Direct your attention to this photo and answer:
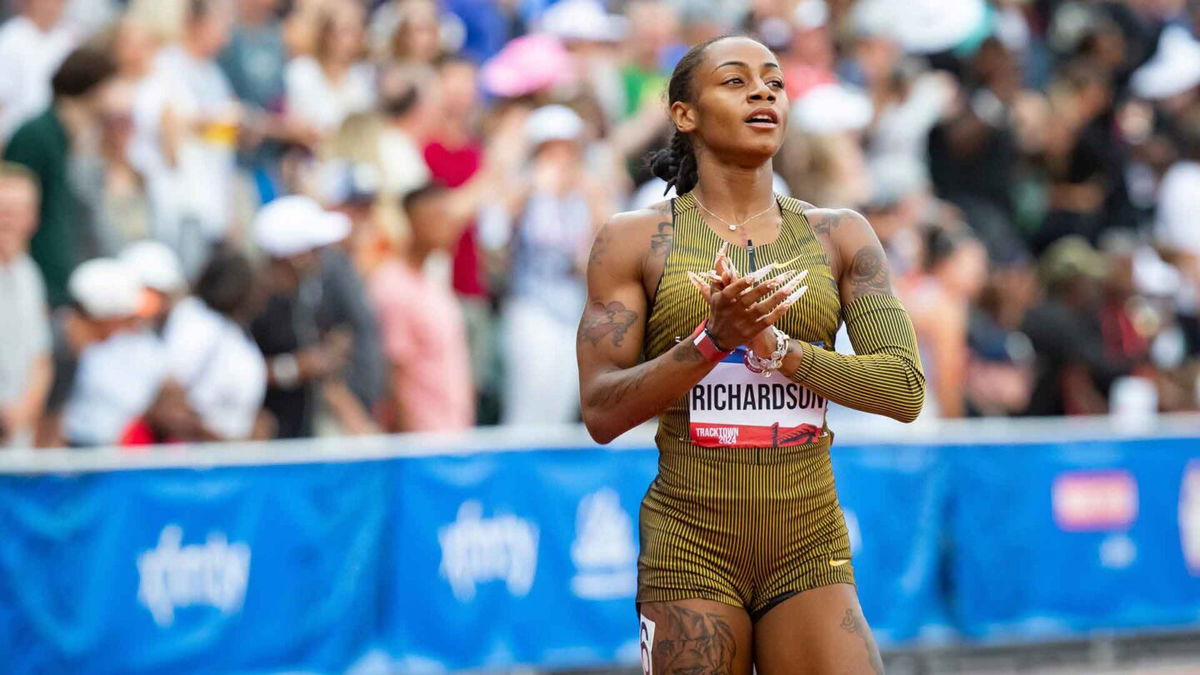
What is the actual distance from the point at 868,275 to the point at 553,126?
5.95 m

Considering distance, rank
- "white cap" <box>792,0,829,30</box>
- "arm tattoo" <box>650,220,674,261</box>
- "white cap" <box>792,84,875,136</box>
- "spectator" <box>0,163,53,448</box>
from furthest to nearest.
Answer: "white cap" <box>792,0,829,30</box>, "white cap" <box>792,84,875,136</box>, "spectator" <box>0,163,53,448</box>, "arm tattoo" <box>650,220,674,261</box>

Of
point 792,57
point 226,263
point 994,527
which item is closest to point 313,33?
point 226,263

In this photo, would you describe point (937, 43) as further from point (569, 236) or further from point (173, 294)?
point (173, 294)

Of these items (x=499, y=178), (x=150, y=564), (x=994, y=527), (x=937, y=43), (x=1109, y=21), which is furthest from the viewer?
(x=1109, y=21)

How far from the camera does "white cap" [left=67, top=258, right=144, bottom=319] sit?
856 centimetres

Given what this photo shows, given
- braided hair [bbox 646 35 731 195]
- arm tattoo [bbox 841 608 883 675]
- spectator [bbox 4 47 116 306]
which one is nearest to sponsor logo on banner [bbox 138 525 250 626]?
spectator [bbox 4 47 116 306]

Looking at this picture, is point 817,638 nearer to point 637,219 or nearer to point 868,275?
point 868,275

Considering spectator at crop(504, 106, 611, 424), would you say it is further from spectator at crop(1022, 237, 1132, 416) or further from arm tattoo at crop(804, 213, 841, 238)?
arm tattoo at crop(804, 213, 841, 238)

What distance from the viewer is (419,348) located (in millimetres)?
10047

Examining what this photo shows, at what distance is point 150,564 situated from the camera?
320 inches

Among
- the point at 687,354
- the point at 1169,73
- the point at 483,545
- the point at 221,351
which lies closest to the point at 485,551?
the point at 483,545

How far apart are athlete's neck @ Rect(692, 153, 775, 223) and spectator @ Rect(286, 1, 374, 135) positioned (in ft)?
20.2

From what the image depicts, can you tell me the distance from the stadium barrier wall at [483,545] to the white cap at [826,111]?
8.74ft

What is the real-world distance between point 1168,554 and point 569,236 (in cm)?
419
